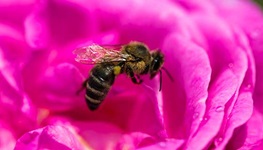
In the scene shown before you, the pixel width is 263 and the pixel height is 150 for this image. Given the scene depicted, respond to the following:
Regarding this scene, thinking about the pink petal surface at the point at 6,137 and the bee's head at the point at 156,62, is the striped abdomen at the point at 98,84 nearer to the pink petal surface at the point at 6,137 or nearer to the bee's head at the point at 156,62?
the bee's head at the point at 156,62

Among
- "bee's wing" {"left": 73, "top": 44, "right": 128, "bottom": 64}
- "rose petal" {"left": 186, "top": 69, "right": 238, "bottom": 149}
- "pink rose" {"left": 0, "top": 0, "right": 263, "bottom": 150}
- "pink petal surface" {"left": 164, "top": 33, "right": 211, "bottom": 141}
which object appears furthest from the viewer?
"bee's wing" {"left": 73, "top": 44, "right": 128, "bottom": 64}

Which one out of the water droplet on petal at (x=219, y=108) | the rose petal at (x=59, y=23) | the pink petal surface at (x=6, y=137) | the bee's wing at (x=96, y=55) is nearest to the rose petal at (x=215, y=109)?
the water droplet on petal at (x=219, y=108)

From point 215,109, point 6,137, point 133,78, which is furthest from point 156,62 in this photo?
point 6,137

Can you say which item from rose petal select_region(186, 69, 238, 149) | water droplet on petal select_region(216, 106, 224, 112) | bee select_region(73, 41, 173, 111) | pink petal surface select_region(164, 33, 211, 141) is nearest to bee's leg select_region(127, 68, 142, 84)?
bee select_region(73, 41, 173, 111)

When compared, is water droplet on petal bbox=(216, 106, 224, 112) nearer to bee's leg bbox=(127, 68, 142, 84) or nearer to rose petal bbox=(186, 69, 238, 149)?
rose petal bbox=(186, 69, 238, 149)

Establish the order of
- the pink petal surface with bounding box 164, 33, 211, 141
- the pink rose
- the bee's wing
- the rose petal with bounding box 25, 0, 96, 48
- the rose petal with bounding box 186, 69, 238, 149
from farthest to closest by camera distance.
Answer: the rose petal with bounding box 25, 0, 96, 48
the bee's wing
the pink rose
the pink petal surface with bounding box 164, 33, 211, 141
the rose petal with bounding box 186, 69, 238, 149

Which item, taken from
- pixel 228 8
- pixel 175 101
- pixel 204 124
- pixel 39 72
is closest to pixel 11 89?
pixel 39 72

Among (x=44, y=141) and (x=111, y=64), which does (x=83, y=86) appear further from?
(x=44, y=141)

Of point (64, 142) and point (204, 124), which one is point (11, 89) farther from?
point (204, 124)

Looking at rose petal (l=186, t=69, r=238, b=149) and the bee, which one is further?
the bee
